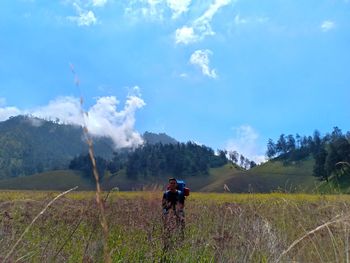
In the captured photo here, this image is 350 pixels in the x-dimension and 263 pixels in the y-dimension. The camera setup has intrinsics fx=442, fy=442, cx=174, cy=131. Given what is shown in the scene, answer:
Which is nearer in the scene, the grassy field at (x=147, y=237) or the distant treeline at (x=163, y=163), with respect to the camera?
the grassy field at (x=147, y=237)

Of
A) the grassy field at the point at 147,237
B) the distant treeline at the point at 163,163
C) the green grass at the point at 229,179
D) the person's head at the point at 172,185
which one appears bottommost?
the grassy field at the point at 147,237

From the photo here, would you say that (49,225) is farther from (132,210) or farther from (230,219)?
(230,219)

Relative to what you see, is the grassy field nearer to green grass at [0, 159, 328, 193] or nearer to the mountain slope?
green grass at [0, 159, 328, 193]

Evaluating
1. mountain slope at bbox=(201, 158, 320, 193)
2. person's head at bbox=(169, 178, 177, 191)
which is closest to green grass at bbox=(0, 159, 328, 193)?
mountain slope at bbox=(201, 158, 320, 193)

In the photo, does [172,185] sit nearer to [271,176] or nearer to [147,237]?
[147,237]

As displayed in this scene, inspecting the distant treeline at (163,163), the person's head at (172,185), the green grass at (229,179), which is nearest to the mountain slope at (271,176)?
the green grass at (229,179)

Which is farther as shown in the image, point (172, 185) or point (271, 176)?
point (271, 176)

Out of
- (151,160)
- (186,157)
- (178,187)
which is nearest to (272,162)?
(186,157)

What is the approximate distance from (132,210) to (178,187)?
219 cm

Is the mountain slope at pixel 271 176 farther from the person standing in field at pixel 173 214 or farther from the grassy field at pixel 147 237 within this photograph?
the grassy field at pixel 147 237

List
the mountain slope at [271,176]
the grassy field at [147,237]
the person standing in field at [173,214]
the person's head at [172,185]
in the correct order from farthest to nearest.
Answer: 1. the mountain slope at [271,176]
2. the person's head at [172,185]
3. the person standing in field at [173,214]
4. the grassy field at [147,237]

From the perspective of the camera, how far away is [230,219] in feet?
25.2

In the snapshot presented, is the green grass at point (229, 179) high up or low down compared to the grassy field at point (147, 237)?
up

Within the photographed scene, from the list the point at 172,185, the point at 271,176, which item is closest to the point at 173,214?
the point at 172,185
